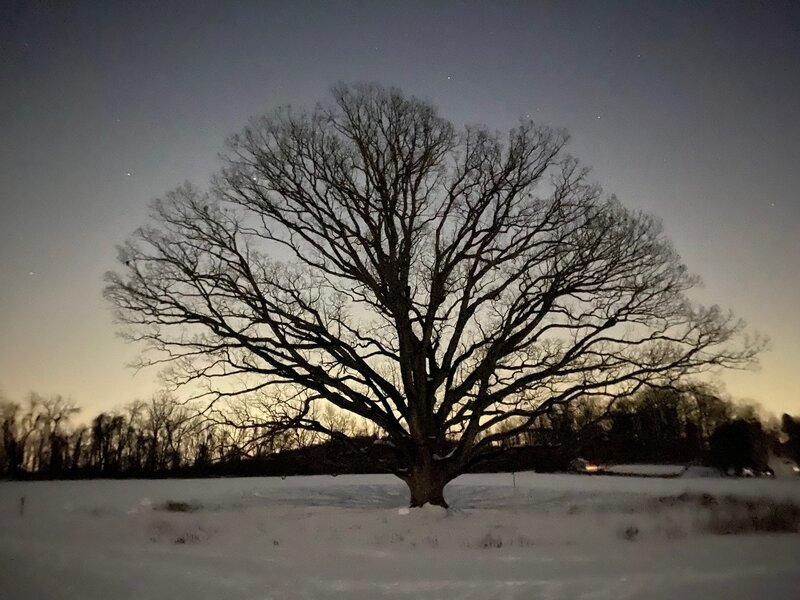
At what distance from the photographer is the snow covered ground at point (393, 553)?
6.42m

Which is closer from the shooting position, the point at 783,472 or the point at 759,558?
the point at 759,558

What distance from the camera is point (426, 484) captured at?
15.0m

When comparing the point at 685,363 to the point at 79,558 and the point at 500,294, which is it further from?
the point at 79,558

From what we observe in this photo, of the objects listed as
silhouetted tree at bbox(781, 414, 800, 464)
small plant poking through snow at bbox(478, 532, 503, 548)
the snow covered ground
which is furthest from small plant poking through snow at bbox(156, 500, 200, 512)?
silhouetted tree at bbox(781, 414, 800, 464)

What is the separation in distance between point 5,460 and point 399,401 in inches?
1822

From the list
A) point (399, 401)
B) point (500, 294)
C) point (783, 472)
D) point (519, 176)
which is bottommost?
point (783, 472)

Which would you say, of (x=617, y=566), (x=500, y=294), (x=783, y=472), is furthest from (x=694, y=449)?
(x=617, y=566)

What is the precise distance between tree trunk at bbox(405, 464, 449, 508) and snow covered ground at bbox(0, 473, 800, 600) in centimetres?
71

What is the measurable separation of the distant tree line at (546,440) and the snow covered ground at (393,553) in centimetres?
171

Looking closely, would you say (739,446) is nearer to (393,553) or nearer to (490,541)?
(490,541)

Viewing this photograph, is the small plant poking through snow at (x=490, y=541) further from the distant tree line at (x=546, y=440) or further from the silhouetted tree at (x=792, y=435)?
the silhouetted tree at (x=792, y=435)

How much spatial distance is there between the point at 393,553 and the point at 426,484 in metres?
6.41

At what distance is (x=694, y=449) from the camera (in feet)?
112

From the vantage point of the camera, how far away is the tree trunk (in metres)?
14.9
